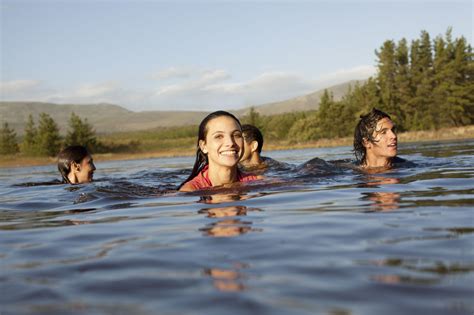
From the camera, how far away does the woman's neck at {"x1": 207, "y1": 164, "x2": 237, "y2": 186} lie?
625cm

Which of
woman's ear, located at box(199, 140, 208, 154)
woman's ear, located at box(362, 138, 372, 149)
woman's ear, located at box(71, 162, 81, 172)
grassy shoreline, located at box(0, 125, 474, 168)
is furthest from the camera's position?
grassy shoreline, located at box(0, 125, 474, 168)

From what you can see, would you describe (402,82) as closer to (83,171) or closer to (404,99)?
(404,99)

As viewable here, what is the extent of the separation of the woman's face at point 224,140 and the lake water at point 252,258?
88cm

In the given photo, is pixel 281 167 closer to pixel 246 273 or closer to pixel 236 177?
pixel 236 177

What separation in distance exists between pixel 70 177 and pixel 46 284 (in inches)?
311

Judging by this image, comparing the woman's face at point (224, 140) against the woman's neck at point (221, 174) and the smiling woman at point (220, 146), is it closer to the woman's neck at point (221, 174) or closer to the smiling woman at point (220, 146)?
the smiling woman at point (220, 146)

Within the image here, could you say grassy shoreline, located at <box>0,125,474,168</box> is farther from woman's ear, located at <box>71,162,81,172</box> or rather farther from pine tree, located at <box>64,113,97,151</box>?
woman's ear, located at <box>71,162,81,172</box>

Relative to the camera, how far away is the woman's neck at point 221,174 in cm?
625

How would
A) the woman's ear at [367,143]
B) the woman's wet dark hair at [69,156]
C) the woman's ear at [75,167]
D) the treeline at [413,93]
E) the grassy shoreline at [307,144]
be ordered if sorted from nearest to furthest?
the woman's ear at [367,143] → the woman's wet dark hair at [69,156] → the woman's ear at [75,167] → the grassy shoreline at [307,144] → the treeline at [413,93]

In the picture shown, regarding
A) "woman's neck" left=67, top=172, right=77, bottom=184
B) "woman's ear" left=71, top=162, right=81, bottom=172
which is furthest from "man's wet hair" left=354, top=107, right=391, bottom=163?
"woman's neck" left=67, top=172, right=77, bottom=184

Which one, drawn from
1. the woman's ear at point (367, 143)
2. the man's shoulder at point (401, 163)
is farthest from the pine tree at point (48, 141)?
the woman's ear at point (367, 143)

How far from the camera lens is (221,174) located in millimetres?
6289

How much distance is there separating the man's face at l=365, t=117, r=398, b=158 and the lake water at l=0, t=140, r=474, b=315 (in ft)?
9.58

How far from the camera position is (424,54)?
224 ft
